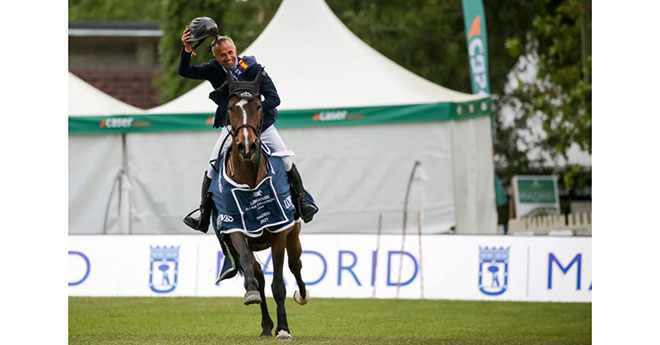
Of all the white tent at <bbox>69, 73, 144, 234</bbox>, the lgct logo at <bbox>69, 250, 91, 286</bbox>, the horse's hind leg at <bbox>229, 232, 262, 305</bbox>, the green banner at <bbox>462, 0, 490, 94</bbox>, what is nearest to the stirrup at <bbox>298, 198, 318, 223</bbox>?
the horse's hind leg at <bbox>229, 232, 262, 305</bbox>

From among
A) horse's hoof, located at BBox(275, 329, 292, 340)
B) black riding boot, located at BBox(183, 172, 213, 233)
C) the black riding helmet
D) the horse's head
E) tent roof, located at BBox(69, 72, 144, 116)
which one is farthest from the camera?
tent roof, located at BBox(69, 72, 144, 116)

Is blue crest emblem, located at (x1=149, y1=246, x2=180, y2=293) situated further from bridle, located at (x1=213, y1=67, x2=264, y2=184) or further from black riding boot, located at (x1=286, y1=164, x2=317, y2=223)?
bridle, located at (x1=213, y1=67, x2=264, y2=184)

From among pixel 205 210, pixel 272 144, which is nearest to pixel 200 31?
pixel 272 144

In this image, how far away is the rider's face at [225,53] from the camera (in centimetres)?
1072

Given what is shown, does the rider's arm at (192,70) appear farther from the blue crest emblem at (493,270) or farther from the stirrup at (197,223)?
the blue crest emblem at (493,270)

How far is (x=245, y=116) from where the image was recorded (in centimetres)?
1010

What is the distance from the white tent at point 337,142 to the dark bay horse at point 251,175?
11.1 m

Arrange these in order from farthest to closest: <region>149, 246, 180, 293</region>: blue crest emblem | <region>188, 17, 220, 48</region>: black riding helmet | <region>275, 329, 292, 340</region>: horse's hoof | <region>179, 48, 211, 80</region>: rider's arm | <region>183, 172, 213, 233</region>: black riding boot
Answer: <region>149, 246, 180, 293</region>: blue crest emblem → <region>183, 172, 213, 233</region>: black riding boot → <region>275, 329, 292, 340</region>: horse's hoof → <region>179, 48, 211, 80</region>: rider's arm → <region>188, 17, 220, 48</region>: black riding helmet

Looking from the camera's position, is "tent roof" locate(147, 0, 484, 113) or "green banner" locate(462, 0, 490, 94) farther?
"green banner" locate(462, 0, 490, 94)

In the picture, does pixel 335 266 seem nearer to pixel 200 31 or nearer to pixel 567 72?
pixel 200 31

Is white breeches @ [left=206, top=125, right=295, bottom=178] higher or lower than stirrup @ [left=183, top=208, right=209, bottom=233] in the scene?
higher

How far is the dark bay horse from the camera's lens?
10.1 m

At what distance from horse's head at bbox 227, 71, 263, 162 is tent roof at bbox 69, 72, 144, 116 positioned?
13009 millimetres
